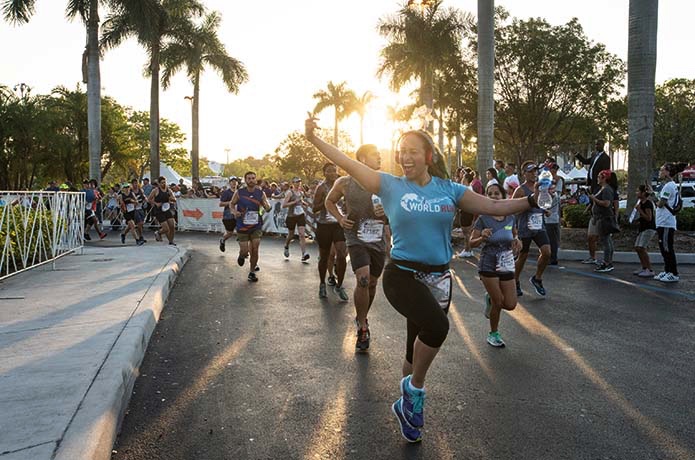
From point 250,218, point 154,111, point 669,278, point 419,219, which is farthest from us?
point 154,111

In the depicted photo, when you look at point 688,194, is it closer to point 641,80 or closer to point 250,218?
point 641,80

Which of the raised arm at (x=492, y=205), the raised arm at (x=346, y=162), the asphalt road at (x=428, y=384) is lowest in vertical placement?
the asphalt road at (x=428, y=384)

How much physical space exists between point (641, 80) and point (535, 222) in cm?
798

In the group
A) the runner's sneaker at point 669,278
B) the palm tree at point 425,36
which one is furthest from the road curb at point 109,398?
the palm tree at point 425,36

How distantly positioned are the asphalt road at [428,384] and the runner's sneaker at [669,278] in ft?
5.56

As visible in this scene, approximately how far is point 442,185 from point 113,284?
6.36 m

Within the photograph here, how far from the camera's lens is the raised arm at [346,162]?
367cm

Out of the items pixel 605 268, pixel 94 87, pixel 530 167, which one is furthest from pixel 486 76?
pixel 94 87

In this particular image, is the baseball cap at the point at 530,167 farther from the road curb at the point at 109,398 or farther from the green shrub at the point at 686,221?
the green shrub at the point at 686,221

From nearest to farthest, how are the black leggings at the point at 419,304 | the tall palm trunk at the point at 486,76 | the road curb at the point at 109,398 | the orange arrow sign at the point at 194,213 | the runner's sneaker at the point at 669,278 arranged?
the road curb at the point at 109,398, the black leggings at the point at 419,304, the runner's sneaker at the point at 669,278, the tall palm trunk at the point at 486,76, the orange arrow sign at the point at 194,213

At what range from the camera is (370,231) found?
629cm

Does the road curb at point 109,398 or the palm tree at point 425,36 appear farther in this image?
the palm tree at point 425,36

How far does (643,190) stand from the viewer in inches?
409

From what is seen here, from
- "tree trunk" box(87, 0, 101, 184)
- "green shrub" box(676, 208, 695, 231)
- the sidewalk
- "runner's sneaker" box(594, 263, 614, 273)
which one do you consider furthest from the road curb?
"tree trunk" box(87, 0, 101, 184)
